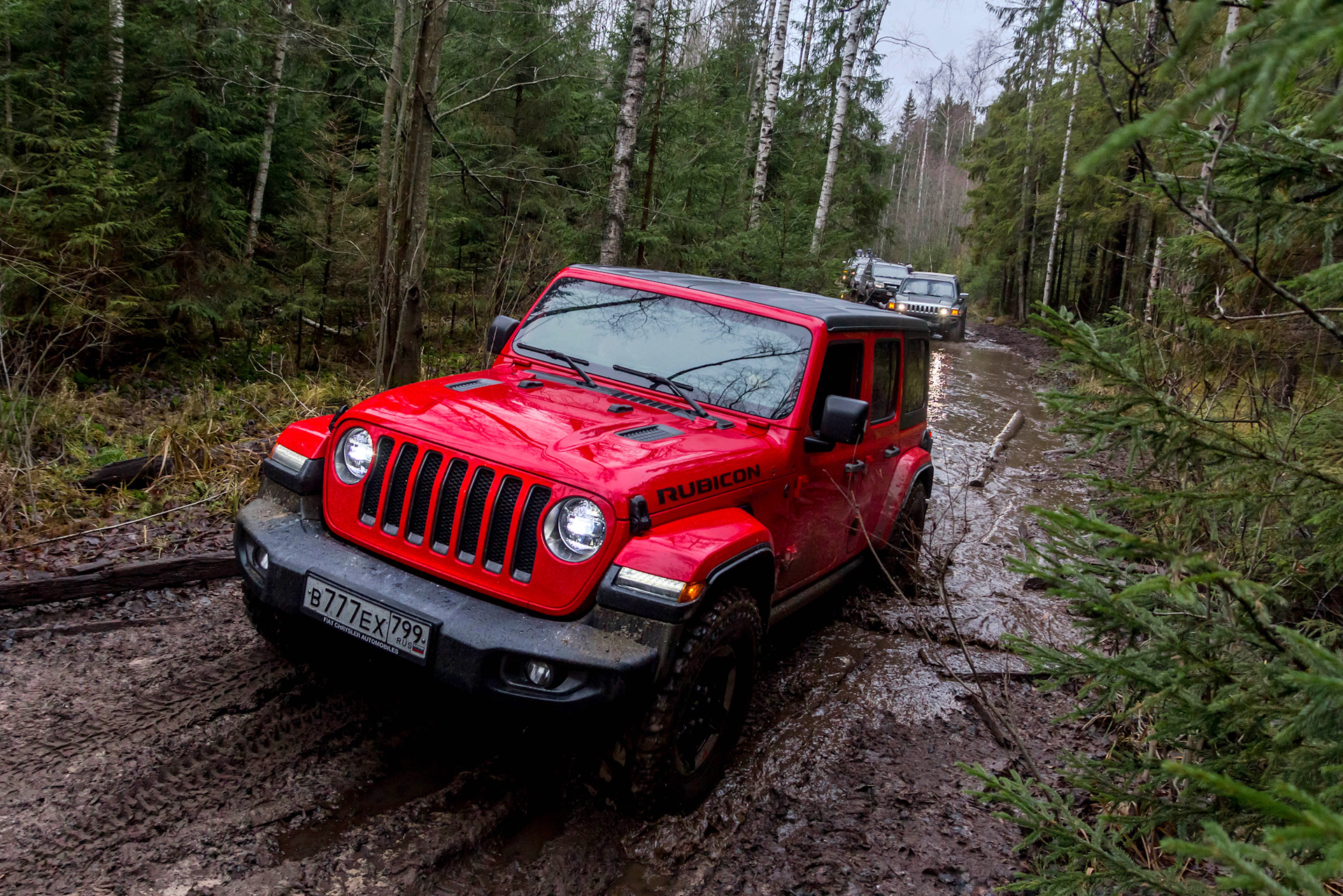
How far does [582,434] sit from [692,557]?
725 millimetres

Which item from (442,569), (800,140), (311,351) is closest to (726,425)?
(442,569)

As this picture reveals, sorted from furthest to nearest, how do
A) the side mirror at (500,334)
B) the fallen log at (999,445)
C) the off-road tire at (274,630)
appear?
the fallen log at (999,445) → the side mirror at (500,334) → the off-road tire at (274,630)

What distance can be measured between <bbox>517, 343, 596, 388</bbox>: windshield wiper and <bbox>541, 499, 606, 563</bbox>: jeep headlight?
1234mm

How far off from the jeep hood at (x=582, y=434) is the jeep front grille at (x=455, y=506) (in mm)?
62

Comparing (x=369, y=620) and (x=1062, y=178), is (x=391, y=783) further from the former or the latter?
(x=1062, y=178)

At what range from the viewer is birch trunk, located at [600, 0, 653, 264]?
34.3ft

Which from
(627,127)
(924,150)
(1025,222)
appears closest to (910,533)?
(627,127)

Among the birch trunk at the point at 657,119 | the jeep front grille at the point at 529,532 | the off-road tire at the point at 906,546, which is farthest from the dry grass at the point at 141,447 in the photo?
the birch trunk at the point at 657,119

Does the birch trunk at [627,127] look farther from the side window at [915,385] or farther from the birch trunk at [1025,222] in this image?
the birch trunk at [1025,222]

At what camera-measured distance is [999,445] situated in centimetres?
1080

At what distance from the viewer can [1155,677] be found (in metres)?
2.10

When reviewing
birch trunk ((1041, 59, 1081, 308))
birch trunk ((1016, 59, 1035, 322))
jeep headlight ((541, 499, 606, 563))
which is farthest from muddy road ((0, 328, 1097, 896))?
birch trunk ((1016, 59, 1035, 322))

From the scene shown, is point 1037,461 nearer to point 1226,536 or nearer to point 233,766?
point 1226,536

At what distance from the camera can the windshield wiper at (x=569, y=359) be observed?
412cm
